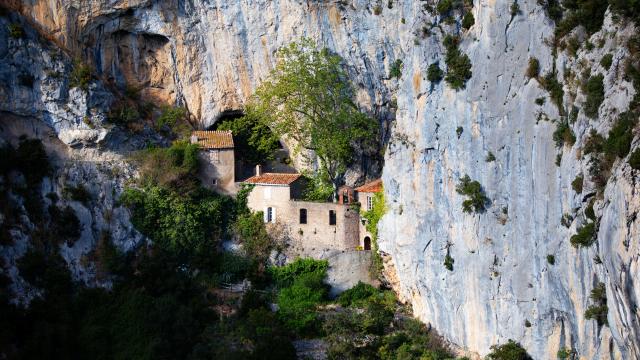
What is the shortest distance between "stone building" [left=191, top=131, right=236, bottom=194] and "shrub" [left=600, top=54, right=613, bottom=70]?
21858mm

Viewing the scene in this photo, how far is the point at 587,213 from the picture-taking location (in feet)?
95.1

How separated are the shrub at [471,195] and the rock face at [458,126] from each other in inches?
11.4

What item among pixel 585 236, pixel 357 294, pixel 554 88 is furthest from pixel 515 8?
pixel 357 294

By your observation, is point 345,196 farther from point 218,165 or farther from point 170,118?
point 170,118

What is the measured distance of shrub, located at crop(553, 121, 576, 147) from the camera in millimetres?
30609

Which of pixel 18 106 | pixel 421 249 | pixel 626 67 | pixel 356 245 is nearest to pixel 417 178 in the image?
pixel 421 249

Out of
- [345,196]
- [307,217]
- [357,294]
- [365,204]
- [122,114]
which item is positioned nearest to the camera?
[357,294]

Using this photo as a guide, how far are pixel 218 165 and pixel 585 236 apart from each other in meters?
22.1

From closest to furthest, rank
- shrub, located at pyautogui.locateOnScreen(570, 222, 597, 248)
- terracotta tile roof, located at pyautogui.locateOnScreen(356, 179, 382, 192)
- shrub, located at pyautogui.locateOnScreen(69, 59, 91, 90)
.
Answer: shrub, located at pyautogui.locateOnScreen(570, 222, 597, 248), terracotta tile roof, located at pyautogui.locateOnScreen(356, 179, 382, 192), shrub, located at pyautogui.locateOnScreen(69, 59, 91, 90)

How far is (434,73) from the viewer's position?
37719mm

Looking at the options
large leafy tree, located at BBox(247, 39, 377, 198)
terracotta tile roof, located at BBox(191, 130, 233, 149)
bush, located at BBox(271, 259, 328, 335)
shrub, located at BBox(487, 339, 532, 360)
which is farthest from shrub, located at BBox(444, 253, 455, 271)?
terracotta tile roof, located at BBox(191, 130, 233, 149)

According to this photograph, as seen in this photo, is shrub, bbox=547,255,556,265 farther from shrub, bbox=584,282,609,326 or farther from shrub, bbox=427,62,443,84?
shrub, bbox=427,62,443,84

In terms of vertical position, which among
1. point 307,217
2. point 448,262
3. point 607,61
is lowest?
point 448,262

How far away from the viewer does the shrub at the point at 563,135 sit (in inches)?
1205
